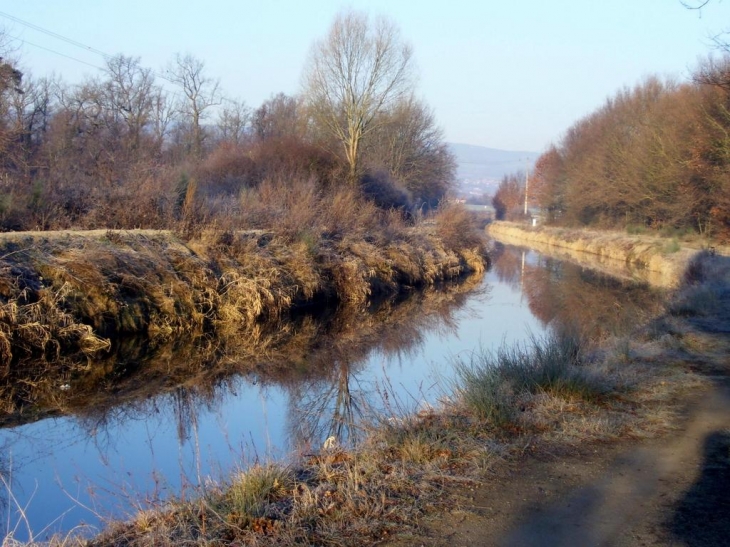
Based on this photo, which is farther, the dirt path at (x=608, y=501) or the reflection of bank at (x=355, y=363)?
the reflection of bank at (x=355, y=363)

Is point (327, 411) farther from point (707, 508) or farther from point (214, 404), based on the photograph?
point (707, 508)

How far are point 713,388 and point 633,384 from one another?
3.12 feet

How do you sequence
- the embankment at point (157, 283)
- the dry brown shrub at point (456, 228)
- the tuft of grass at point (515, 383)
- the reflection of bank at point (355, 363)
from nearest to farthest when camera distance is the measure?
the tuft of grass at point (515, 383) < the reflection of bank at point (355, 363) < the embankment at point (157, 283) < the dry brown shrub at point (456, 228)

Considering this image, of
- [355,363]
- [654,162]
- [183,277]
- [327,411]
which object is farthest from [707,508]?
[654,162]

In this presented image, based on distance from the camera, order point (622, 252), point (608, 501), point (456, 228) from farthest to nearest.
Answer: point (622, 252) < point (456, 228) < point (608, 501)

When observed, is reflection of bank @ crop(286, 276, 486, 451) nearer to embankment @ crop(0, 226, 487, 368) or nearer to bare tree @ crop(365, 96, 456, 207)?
embankment @ crop(0, 226, 487, 368)

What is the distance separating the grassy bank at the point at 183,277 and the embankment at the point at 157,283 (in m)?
0.02

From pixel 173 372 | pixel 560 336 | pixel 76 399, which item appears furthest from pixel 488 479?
pixel 173 372

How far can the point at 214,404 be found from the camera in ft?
31.7

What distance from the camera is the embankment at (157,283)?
472 inches

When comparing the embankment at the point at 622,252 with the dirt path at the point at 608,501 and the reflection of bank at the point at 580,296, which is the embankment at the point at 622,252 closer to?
the reflection of bank at the point at 580,296

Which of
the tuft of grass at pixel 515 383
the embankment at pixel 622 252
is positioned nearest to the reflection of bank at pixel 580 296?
the embankment at pixel 622 252

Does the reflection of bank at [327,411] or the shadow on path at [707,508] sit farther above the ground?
the shadow on path at [707,508]

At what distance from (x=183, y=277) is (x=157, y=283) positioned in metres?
0.92
